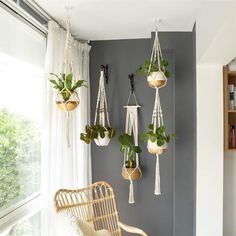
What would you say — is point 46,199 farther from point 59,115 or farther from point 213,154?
point 213,154

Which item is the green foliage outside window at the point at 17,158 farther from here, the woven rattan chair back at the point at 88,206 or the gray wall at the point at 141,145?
the gray wall at the point at 141,145

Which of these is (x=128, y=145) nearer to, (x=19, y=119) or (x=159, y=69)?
(x=159, y=69)

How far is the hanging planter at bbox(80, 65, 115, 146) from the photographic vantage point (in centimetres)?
302

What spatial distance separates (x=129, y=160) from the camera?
3.23 m

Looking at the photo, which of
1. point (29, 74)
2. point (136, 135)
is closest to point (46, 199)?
point (29, 74)

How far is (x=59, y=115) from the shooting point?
2.57m

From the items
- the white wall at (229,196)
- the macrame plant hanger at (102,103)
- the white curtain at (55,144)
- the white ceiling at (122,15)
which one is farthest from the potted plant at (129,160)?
the white ceiling at (122,15)

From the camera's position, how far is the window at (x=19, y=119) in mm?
2064

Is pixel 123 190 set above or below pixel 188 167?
below

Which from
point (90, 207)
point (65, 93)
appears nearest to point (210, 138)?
point (90, 207)

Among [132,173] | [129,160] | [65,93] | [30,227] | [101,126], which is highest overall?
[65,93]

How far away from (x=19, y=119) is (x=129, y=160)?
135 cm

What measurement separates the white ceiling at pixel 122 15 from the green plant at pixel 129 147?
1100 mm

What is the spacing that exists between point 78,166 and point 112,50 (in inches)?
53.1
